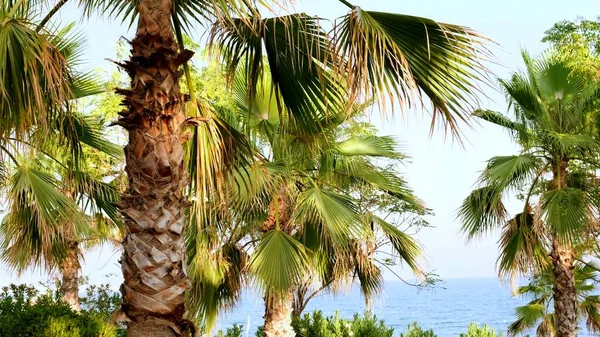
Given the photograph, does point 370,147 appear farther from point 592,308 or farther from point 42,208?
point 592,308

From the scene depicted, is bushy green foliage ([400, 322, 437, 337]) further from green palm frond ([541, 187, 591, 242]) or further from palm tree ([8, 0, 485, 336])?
palm tree ([8, 0, 485, 336])

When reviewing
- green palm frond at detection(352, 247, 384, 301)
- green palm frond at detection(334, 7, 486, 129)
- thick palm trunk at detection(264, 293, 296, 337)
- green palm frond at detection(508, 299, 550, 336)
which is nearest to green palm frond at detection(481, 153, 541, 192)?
green palm frond at detection(352, 247, 384, 301)

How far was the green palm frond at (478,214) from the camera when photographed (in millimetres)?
13141

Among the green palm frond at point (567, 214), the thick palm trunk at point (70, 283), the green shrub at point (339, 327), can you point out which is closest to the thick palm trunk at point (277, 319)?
the green shrub at point (339, 327)

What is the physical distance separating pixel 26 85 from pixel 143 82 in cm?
83

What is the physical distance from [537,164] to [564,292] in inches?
85.7

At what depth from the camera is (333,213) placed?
10281 millimetres

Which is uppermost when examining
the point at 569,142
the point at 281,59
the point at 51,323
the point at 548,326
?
the point at 569,142

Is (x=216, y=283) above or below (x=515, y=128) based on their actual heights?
below

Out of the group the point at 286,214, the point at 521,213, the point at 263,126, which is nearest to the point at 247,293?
the point at 286,214

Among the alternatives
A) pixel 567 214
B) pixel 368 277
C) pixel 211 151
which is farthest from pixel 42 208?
pixel 567 214

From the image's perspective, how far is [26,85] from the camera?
5547 mm

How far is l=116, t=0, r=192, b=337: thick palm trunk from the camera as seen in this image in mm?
5305

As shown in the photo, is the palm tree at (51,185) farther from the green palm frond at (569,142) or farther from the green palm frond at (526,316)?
the green palm frond at (526,316)
